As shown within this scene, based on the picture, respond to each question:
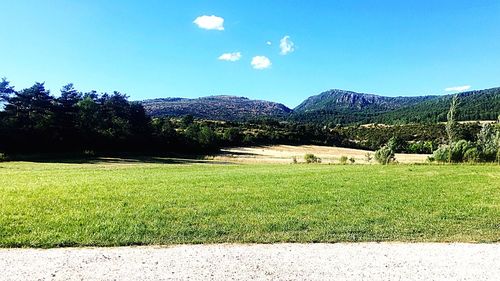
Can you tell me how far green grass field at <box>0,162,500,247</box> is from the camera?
10.3 m

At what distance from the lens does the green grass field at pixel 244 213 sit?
10281 millimetres

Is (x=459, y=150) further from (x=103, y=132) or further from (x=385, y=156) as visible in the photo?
(x=103, y=132)

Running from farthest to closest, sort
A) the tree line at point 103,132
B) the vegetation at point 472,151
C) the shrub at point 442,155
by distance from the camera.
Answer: the tree line at point 103,132
the shrub at point 442,155
the vegetation at point 472,151

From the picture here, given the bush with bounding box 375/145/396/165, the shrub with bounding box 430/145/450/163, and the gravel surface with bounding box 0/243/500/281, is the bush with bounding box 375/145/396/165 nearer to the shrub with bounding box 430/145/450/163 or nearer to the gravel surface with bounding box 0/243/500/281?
the shrub with bounding box 430/145/450/163

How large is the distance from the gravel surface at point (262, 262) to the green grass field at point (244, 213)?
0.71m

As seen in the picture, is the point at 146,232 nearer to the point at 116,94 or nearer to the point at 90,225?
the point at 90,225

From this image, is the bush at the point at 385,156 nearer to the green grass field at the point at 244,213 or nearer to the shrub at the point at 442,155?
the shrub at the point at 442,155

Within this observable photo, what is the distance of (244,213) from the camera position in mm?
12922

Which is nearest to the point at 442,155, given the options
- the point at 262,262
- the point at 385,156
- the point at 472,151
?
the point at 472,151

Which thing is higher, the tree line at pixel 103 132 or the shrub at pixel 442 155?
the tree line at pixel 103 132

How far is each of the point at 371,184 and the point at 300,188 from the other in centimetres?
369

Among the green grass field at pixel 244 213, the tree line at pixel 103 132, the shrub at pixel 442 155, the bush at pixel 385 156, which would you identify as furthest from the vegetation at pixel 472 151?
the green grass field at pixel 244 213

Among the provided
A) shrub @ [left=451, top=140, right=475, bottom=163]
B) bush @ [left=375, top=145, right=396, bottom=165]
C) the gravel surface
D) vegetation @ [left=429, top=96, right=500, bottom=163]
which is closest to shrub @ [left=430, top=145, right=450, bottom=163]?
vegetation @ [left=429, top=96, right=500, bottom=163]

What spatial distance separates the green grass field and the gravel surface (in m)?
0.71
